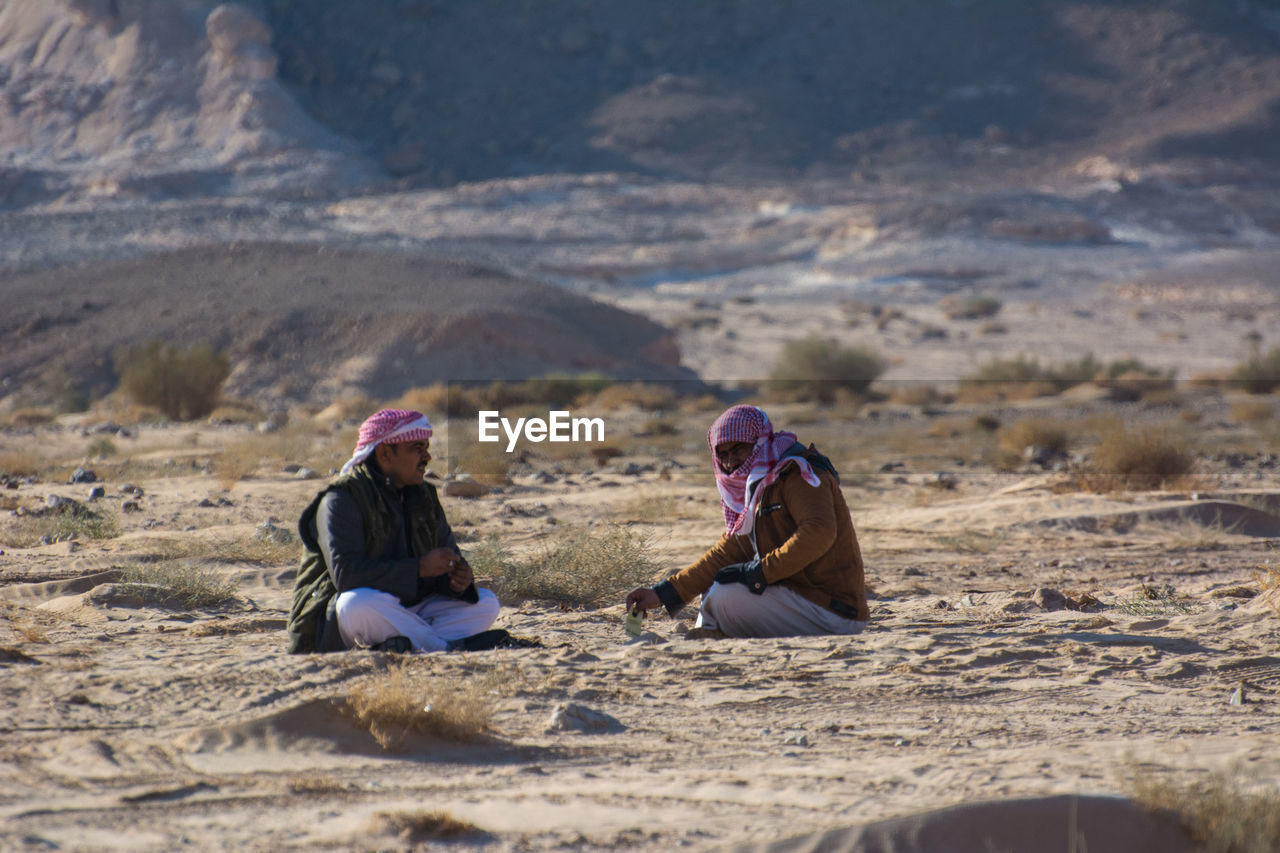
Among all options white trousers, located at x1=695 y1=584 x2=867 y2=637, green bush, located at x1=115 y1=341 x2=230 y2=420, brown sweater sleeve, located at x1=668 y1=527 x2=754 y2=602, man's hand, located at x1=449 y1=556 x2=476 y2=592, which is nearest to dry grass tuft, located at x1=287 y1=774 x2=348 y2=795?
man's hand, located at x1=449 y1=556 x2=476 y2=592

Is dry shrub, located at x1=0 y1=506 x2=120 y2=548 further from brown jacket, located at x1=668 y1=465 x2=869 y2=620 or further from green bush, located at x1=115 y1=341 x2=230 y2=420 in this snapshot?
green bush, located at x1=115 y1=341 x2=230 y2=420

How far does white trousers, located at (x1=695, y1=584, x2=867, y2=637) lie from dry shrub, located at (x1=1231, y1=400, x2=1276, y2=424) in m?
17.7

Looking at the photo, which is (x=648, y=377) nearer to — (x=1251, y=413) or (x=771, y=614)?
(x=1251, y=413)

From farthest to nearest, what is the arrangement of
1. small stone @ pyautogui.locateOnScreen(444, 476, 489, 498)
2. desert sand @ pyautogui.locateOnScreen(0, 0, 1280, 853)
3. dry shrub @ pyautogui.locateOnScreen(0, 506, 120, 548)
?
small stone @ pyautogui.locateOnScreen(444, 476, 489, 498)
dry shrub @ pyautogui.locateOnScreen(0, 506, 120, 548)
desert sand @ pyautogui.locateOnScreen(0, 0, 1280, 853)

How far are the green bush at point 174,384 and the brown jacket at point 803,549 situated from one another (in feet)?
60.5

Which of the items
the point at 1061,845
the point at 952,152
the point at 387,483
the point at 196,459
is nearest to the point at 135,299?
the point at 196,459

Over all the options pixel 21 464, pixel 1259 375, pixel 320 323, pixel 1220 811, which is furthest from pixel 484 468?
pixel 1259 375

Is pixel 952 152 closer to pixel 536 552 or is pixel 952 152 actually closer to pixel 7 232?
pixel 7 232

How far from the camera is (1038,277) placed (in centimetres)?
5209

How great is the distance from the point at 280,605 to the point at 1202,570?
228 inches

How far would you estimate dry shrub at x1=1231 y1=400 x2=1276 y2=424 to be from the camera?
21656mm

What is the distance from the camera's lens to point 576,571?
24.9 feet

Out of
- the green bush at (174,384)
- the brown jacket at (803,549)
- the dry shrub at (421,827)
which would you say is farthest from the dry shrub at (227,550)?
the green bush at (174,384)

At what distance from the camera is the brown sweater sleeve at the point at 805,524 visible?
549 centimetres
